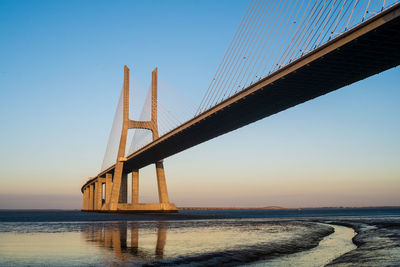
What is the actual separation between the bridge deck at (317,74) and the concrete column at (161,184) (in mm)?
18663

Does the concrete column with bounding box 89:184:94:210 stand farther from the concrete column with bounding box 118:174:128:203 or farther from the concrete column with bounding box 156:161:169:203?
the concrete column with bounding box 156:161:169:203

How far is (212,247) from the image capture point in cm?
1431

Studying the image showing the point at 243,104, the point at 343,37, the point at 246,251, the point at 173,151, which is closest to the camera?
the point at 246,251

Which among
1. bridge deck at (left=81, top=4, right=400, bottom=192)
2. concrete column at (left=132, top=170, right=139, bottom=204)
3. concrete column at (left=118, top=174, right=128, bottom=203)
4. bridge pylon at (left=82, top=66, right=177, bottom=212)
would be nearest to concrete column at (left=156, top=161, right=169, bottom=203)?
bridge pylon at (left=82, top=66, right=177, bottom=212)

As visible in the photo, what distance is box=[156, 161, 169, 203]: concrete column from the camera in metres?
57.7

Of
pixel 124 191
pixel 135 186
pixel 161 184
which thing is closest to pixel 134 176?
pixel 135 186

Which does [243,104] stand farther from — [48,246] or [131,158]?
[131,158]

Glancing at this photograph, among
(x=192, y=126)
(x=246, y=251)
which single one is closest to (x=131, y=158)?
(x=192, y=126)

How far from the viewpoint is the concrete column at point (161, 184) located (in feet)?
189

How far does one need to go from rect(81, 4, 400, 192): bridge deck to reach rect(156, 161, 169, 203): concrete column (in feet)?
61.2

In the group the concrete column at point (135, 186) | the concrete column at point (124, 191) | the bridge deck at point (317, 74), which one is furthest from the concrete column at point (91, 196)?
the bridge deck at point (317, 74)

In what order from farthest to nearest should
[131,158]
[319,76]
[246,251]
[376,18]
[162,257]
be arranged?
[131,158] → [319,76] → [376,18] → [246,251] → [162,257]

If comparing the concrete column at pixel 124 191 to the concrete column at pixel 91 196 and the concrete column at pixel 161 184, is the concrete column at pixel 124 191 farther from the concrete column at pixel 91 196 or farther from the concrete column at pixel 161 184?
the concrete column at pixel 91 196

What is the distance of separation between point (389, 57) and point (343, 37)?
306cm
